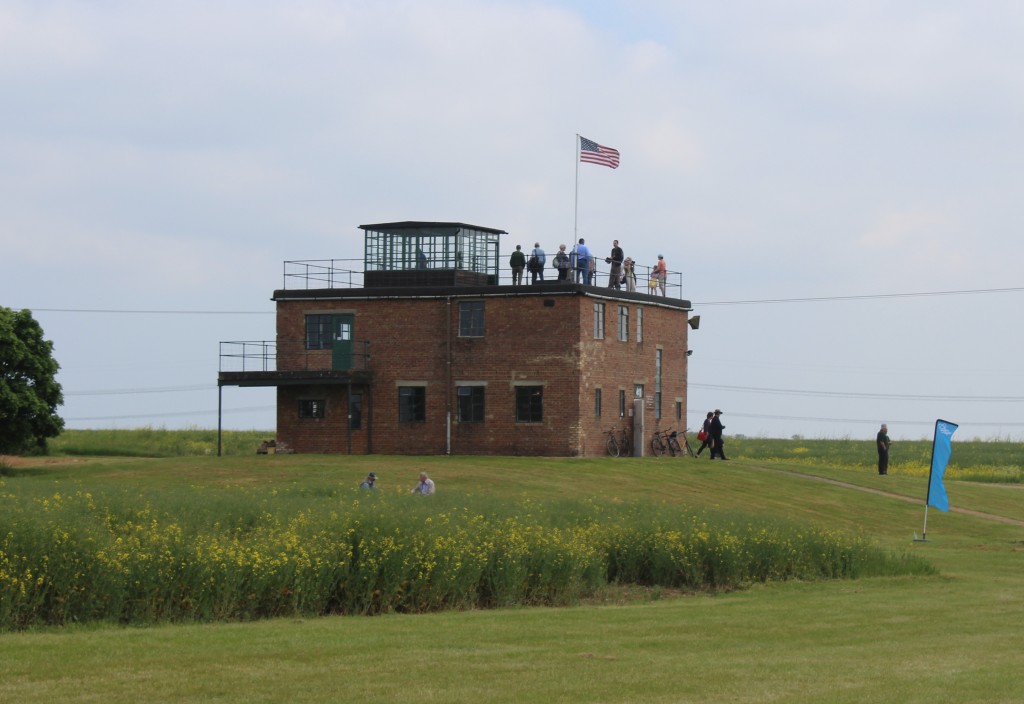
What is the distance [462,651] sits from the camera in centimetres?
1803

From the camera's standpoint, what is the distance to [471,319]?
175 ft

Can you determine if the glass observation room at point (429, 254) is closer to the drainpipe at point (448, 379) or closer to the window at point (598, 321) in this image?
the drainpipe at point (448, 379)

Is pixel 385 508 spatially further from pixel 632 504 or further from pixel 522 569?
pixel 632 504

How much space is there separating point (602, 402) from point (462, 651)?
118 ft

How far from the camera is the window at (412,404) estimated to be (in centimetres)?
5391

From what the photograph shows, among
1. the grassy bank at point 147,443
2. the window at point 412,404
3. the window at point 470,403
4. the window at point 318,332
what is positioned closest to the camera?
the window at point 470,403

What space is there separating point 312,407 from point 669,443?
45.3 ft

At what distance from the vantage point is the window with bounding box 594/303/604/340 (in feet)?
174

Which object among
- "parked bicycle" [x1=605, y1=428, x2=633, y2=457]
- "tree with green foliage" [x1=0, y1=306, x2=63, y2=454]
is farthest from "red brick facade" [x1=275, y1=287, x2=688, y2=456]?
"tree with green foliage" [x1=0, y1=306, x2=63, y2=454]

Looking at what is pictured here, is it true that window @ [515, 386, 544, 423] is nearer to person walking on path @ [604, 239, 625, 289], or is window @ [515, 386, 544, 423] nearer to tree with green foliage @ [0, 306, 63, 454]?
person walking on path @ [604, 239, 625, 289]

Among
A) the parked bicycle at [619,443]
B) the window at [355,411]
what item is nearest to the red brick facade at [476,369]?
the window at [355,411]

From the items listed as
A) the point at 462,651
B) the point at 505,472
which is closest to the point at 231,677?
the point at 462,651

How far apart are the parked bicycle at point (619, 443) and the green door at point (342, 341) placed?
9.84m

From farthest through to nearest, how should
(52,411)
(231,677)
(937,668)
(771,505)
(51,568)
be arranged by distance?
1. (52,411)
2. (771,505)
3. (51,568)
4. (937,668)
5. (231,677)
